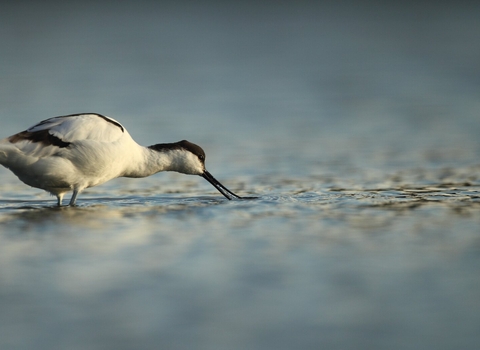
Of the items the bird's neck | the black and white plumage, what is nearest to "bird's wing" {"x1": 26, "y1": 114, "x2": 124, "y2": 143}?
the black and white plumage

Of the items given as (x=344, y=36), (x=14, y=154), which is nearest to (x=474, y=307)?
(x=14, y=154)

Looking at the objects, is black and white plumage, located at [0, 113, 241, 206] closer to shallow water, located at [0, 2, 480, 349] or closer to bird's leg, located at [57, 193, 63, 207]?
bird's leg, located at [57, 193, 63, 207]

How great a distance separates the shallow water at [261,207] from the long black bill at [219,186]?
0.13 meters

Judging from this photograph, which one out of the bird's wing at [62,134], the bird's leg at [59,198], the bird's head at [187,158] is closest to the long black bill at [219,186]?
the bird's head at [187,158]

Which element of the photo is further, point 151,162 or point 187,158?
point 187,158

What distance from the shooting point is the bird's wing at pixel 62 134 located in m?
7.40

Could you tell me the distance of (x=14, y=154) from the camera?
288 inches

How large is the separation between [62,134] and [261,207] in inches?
72.0

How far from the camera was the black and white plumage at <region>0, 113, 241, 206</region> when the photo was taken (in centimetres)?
739

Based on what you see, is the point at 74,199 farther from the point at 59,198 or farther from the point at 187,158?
the point at 187,158

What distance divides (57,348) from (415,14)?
69.2 ft

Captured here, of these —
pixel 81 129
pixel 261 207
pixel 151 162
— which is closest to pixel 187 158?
pixel 151 162

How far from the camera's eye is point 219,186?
8.59m

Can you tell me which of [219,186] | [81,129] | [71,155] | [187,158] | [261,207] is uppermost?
[81,129]
